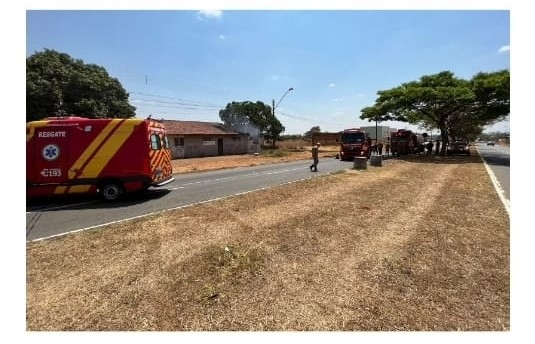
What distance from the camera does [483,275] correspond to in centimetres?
443

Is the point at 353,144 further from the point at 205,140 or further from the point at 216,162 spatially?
the point at 205,140

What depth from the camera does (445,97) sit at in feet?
90.9

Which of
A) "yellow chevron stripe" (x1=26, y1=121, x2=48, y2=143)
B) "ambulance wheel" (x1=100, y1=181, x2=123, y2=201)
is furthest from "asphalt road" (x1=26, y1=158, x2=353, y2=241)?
"yellow chevron stripe" (x1=26, y1=121, x2=48, y2=143)

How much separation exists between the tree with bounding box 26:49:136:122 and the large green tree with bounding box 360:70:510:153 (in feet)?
88.0

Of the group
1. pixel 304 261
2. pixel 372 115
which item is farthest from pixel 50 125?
pixel 372 115

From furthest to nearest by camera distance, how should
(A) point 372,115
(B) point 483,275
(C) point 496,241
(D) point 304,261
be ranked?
(A) point 372,115 < (C) point 496,241 < (D) point 304,261 < (B) point 483,275

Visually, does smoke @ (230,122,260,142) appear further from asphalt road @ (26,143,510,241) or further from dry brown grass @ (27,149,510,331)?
dry brown grass @ (27,149,510,331)

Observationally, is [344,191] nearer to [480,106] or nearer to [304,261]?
[304,261]

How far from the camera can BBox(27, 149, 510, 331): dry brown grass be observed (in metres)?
3.46

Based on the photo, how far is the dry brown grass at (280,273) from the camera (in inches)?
136

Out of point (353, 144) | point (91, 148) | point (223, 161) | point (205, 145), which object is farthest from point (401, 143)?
point (91, 148)

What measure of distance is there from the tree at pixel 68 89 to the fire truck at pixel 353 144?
70.6 feet

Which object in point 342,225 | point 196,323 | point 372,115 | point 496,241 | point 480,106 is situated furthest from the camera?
point 372,115

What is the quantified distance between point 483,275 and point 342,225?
9.25 feet
